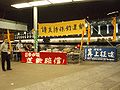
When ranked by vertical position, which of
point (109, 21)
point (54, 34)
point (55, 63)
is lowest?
point (55, 63)

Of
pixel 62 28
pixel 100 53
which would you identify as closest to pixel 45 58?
pixel 62 28

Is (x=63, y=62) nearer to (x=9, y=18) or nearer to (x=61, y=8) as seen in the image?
(x=61, y=8)

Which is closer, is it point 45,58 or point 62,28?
point 45,58

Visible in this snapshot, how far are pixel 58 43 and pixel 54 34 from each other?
1001cm

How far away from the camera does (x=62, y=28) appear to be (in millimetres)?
14336

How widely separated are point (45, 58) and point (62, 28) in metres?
2.41

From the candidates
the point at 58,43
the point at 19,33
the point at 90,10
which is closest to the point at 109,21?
the point at 90,10

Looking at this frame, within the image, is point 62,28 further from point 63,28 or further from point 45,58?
point 45,58

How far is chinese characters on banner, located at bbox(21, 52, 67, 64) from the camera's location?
1316 cm

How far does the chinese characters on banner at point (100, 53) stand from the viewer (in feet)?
45.6

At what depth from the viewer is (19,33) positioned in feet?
86.6

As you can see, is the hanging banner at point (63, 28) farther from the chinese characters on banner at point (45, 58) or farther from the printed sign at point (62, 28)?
the chinese characters on banner at point (45, 58)

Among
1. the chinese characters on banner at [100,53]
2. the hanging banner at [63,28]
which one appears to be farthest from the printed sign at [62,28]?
the chinese characters on banner at [100,53]

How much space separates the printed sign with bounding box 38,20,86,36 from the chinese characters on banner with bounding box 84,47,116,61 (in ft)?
5.69
